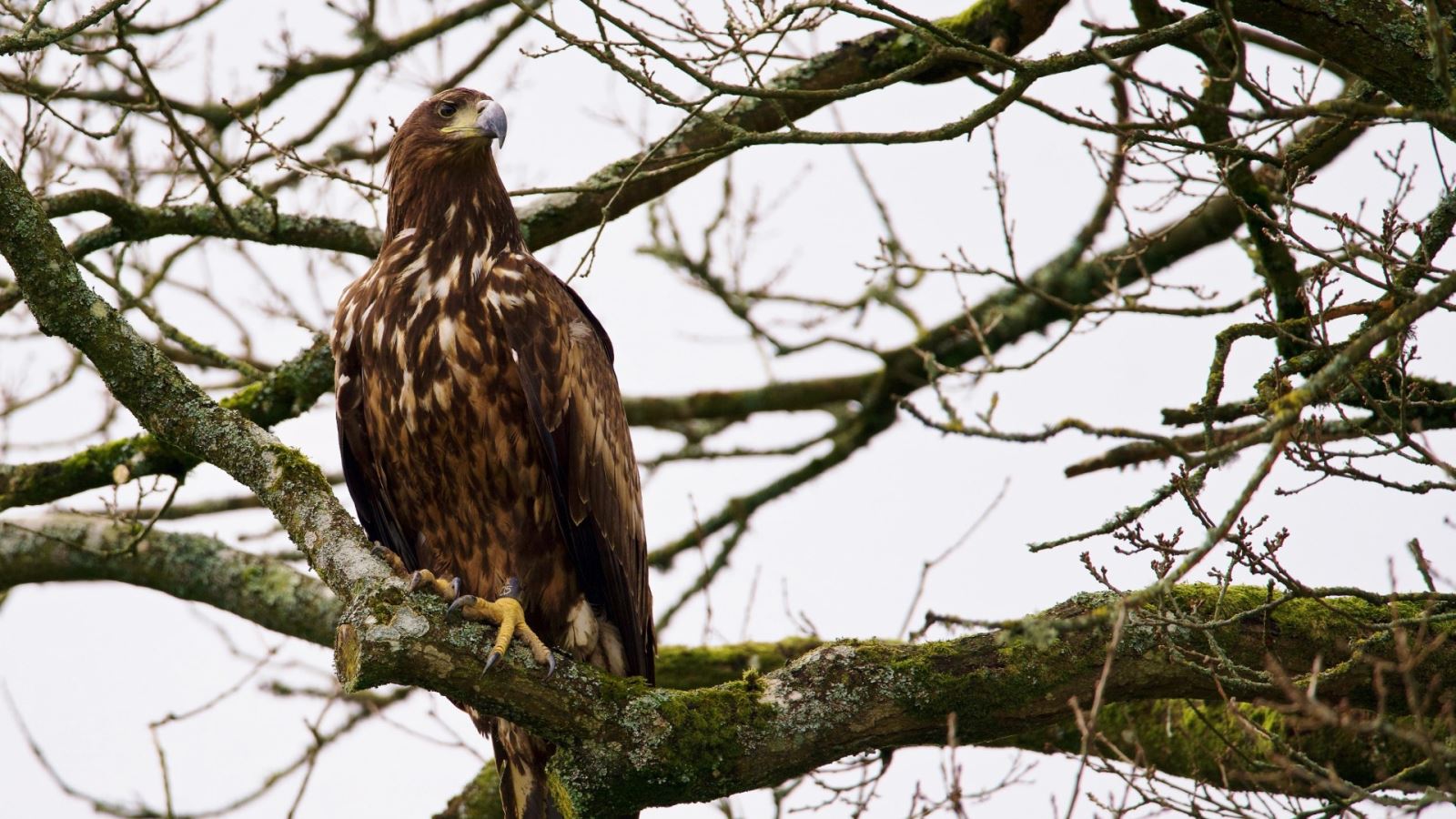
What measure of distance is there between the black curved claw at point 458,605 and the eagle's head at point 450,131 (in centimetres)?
173

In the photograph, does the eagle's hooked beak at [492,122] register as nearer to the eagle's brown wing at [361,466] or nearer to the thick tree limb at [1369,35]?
the eagle's brown wing at [361,466]

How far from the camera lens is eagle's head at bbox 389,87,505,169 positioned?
17.2ft

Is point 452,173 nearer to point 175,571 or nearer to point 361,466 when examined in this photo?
point 361,466

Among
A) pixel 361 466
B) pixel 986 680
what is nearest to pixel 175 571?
pixel 361 466

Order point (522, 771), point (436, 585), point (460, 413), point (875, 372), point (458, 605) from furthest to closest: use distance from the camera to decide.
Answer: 1. point (875, 372)
2. point (522, 771)
3. point (460, 413)
4. point (436, 585)
5. point (458, 605)

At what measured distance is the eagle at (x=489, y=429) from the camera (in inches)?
189

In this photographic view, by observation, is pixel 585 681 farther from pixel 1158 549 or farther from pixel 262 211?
pixel 262 211

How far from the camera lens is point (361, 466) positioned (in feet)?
16.6

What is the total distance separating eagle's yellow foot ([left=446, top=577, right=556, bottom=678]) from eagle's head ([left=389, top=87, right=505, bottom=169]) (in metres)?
1.71

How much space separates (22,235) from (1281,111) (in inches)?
130

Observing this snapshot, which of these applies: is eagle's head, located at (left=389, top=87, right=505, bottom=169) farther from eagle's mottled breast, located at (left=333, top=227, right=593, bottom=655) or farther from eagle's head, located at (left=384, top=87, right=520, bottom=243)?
eagle's mottled breast, located at (left=333, top=227, right=593, bottom=655)

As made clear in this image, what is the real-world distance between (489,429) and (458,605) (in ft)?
2.23

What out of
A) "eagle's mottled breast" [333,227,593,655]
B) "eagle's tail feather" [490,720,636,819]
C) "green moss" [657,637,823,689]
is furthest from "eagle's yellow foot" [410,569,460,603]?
"green moss" [657,637,823,689]

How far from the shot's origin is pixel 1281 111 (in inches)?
110
